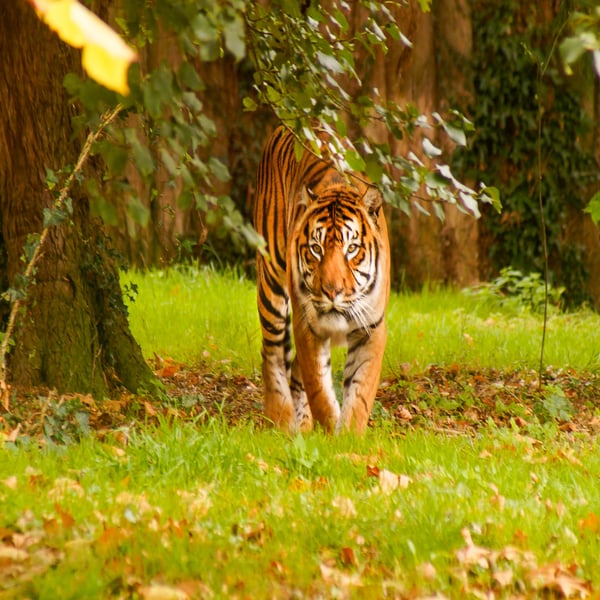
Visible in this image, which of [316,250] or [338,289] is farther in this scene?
[316,250]

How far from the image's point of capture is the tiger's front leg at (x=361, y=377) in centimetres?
603

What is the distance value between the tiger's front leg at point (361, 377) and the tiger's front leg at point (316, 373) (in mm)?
81

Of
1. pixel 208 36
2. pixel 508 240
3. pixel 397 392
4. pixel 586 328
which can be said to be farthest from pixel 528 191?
pixel 208 36

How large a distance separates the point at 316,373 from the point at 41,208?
181cm

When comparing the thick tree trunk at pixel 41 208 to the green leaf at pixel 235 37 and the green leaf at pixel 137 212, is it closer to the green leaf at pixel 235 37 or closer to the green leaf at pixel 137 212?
the green leaf at pixel 137 212

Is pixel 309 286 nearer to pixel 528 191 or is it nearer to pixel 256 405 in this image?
pixel 256 405

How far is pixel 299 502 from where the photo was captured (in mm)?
4301

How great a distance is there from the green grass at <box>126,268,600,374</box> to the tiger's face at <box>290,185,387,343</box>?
2163 mm

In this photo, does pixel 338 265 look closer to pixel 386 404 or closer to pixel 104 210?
pixel 386 404

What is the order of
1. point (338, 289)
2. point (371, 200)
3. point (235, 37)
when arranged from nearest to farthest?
point (235, 37), point (338, 289), point (371, 200)

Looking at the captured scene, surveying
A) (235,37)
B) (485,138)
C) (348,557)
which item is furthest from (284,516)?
Result: (485,138)

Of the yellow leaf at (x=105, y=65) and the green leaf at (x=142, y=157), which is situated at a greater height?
the yellow leaf at (x=105, y=65)

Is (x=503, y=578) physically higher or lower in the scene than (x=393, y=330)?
lower

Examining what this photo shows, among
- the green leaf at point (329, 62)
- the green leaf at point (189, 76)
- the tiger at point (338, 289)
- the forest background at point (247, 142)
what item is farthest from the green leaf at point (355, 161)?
→ the tiger at point (338, 289)
